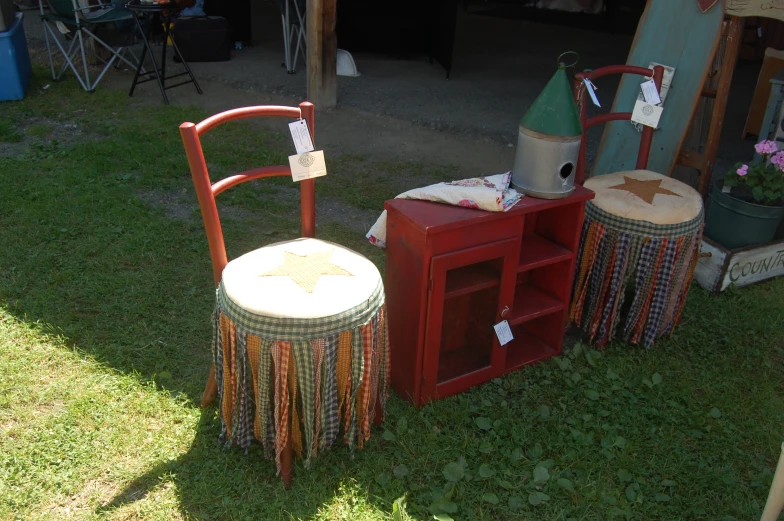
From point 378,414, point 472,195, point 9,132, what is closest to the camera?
point 472,195

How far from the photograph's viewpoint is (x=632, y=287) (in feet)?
12.6

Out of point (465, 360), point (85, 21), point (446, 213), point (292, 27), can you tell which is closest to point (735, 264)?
point (465, 360)

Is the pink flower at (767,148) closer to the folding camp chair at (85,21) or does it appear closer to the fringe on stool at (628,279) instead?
the fringe on stool at (628,279)

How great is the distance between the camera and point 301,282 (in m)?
2.44

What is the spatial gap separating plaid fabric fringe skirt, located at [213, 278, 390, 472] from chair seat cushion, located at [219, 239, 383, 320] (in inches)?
0.9

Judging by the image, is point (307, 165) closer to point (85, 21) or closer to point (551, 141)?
point (551, 141)

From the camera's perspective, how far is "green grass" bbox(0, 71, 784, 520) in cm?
256

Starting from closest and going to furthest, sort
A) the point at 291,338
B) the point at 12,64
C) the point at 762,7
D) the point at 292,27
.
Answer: the point at 291,338
the point at 762,7
the point at 12,64
the point at 292,27

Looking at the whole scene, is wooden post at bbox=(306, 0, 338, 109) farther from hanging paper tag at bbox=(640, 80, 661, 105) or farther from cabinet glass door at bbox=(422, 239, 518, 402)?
cabinet glass door at bbox=(422, 239, 518, 402)

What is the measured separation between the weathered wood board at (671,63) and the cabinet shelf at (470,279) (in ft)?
6.62

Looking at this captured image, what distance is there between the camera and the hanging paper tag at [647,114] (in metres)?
3.51

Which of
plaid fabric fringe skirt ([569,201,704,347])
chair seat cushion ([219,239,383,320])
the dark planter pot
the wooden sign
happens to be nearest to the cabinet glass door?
chair seat cushion ([219,239,383,320])

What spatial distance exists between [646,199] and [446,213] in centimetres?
114

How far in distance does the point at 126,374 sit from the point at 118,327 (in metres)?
0.41
